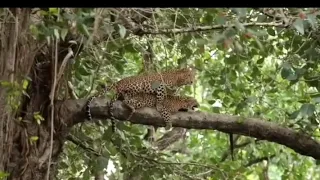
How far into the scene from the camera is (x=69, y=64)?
2.83 meters

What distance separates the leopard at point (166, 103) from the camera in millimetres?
2990

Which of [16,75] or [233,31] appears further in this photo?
[16,75]

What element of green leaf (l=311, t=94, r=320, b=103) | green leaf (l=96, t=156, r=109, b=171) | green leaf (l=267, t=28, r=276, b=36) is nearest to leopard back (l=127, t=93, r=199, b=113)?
green leaf (l=96, t=156, r=109, b=171)

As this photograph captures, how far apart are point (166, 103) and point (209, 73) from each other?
0.29 metres

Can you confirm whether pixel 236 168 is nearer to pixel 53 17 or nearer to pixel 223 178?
pixel 223 178

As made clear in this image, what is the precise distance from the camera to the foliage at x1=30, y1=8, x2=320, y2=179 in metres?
2.56

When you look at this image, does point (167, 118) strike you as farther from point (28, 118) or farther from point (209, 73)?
point (28, 118)

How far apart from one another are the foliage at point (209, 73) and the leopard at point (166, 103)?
5.4 inches

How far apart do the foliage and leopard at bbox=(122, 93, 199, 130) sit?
0.14 metres

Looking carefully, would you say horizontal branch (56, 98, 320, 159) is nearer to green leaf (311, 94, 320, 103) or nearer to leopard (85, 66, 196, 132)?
leopard (85, 66, 196, 132)

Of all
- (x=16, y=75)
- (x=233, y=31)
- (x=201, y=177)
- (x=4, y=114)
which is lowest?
(x=201, y=177)

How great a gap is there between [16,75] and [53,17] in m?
0.24
